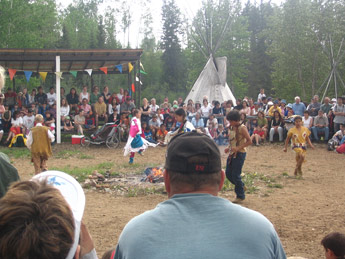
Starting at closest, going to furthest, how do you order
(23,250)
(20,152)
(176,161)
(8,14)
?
(23,250)
(176,161)
(20,152)
(8,14)

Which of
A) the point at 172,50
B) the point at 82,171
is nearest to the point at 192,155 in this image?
the point at 82,171

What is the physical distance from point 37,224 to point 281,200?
6668 millimetres

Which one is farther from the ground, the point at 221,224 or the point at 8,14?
the point at 8,14

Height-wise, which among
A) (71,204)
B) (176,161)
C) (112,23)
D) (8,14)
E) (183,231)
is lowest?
(183,231)

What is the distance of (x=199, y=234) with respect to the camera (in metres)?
1.52

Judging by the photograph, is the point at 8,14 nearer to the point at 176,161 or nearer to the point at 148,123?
the point at 148,123

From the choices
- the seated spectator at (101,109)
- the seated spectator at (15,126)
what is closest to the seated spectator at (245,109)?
the seated spectator at (101,109)

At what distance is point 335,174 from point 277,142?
6.12 meters

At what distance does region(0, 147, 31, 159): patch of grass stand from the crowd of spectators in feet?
2.71

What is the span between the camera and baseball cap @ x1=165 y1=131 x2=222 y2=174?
1.71 m

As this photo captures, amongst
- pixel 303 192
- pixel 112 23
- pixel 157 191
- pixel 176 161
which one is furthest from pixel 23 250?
pixel 112 23

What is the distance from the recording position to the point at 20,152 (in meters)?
13.8

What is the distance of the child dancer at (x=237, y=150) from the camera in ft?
22.9

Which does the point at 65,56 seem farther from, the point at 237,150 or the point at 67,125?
the point at 237,150
